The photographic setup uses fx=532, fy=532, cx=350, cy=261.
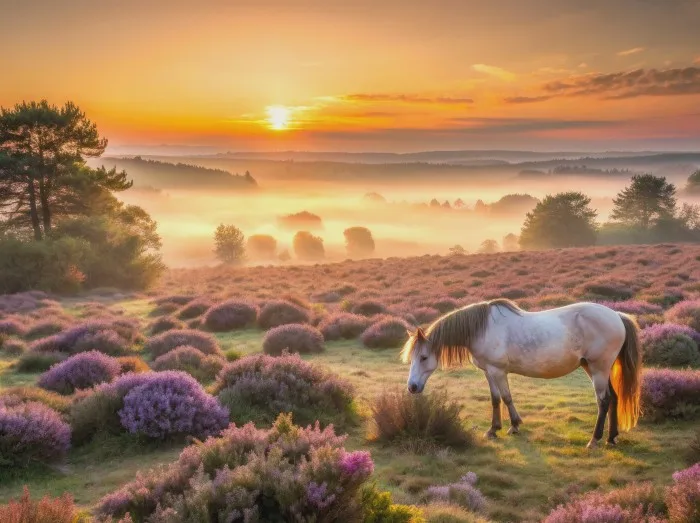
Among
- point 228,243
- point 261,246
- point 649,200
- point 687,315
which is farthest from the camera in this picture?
point 261,246

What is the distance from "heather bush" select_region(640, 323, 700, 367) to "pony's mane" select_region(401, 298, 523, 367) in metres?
5.60

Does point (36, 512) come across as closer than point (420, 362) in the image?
Yes

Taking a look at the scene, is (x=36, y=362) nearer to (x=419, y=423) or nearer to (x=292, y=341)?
(x=292, y=341)

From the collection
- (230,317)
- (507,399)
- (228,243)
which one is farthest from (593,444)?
(228,243)

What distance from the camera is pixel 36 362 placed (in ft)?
42.2

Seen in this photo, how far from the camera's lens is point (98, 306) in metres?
A: 26.4

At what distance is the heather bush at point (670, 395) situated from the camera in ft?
27.3

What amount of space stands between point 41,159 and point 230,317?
974 inches

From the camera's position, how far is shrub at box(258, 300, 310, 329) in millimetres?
19078

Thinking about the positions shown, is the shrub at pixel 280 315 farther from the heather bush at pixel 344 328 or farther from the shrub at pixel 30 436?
the shrub at pixel 30 436

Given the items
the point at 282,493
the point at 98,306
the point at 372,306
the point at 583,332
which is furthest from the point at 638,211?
the point at 282,493

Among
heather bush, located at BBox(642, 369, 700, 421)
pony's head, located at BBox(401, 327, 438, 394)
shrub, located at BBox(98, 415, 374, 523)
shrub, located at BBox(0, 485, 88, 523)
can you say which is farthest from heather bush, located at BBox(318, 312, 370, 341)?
shrub, located at BBox(0, 485, 88, 523)

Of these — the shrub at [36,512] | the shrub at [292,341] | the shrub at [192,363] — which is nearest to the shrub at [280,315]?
the shrub at [292,341]

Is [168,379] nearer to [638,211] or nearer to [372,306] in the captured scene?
[372,306]
